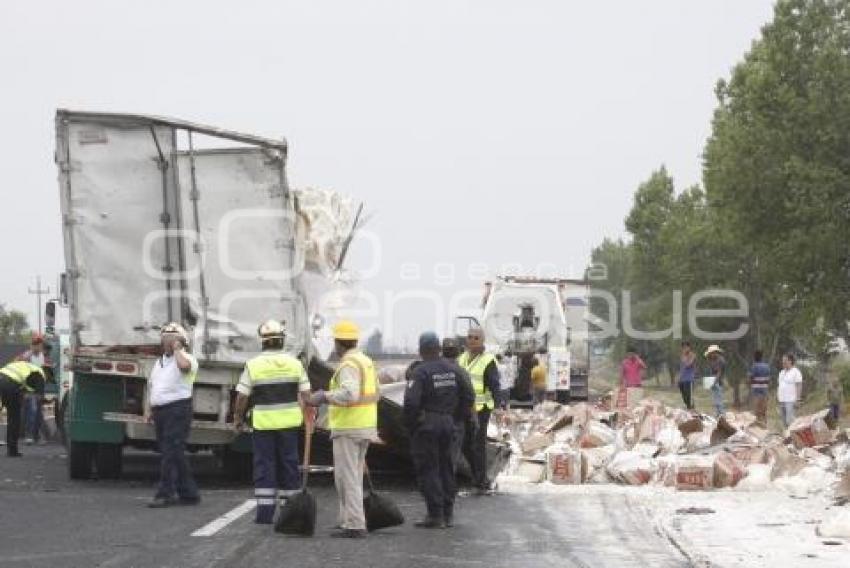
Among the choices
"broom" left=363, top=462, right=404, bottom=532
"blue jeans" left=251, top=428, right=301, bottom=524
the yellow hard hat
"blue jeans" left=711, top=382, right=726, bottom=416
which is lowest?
"blue jeans" left=711, top=382, right=726, bottom=416

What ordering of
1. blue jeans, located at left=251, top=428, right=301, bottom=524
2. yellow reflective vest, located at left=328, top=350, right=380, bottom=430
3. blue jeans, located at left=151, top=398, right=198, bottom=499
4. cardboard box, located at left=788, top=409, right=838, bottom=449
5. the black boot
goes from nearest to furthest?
yellow reflective vest, located at left=328, top=350, right=380, bottom=430 → blue jeans, located at left=251, top=428, right=301, bottom=524 → the black boot → blue jeans, located at left=151, top=398, right=198, bottom=499 → cardboard box, located at left=788, top=409, right=838, bottom=449

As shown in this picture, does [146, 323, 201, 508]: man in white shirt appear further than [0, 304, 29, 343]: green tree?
No

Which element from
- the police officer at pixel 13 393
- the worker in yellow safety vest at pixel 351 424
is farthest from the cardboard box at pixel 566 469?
the police officer at pixel 13 393

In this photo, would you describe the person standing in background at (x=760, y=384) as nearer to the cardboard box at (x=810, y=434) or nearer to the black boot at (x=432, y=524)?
the cardboard box at (x=810, y=434)

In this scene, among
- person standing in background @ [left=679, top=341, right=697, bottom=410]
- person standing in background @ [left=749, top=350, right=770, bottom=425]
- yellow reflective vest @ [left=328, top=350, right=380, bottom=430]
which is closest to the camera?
yellow reflective vest @ [left=328, top=350, right=380, bottom=430]

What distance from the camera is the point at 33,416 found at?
24.2 m

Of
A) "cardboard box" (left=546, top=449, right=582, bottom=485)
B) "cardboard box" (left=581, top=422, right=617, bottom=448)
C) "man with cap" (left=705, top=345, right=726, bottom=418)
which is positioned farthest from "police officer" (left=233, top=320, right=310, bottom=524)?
"man with cap" (left=705, top=345, right=726, bottom=418)

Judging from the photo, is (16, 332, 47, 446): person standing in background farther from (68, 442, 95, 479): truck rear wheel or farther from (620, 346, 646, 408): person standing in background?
(620, 346, 646, 408): person standing in background

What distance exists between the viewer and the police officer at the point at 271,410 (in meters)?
11.9

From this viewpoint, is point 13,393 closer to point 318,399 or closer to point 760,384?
point 318,399

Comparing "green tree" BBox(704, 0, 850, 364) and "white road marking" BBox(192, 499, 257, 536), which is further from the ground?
"green tree" BBox(704, 0, 850, 364)

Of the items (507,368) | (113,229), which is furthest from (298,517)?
(507,368)

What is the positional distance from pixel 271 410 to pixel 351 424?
91 centimetres

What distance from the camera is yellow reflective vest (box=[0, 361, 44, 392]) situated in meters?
20.2
